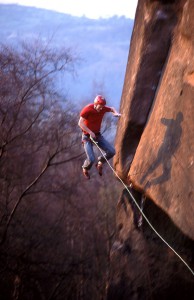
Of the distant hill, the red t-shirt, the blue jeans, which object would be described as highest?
the red t-shirt

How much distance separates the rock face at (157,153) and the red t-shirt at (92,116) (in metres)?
0.85

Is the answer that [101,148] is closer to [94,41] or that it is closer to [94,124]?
[94,124]

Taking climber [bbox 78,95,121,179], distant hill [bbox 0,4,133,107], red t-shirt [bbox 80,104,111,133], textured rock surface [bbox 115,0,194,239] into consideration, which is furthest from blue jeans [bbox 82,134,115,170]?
distant hill [bbox 0,4,133,107]

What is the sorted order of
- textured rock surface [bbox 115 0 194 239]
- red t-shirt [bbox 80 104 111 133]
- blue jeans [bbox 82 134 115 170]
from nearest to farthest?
textured rock surface [bbox 115 0 194 239], red t-shirt [bbox 80 104 111 133], blue jeans [bbox 82 134 115 170]

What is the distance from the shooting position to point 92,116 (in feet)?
25.2

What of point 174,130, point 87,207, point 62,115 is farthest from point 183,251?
point 87,207

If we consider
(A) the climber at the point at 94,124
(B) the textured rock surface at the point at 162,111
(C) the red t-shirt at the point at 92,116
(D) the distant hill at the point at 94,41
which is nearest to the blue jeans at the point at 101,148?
(A) the climber at the point at 94,124

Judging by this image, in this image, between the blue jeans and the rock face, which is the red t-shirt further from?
the rock face

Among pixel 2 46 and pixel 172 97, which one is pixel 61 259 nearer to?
pixel 2 46

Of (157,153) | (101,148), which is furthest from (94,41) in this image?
(157,153)

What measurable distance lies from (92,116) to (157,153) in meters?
1.56

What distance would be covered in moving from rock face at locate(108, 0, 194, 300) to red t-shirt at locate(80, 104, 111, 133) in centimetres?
85

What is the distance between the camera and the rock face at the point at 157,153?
665 centimetres

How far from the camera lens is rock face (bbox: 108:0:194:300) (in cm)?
665
